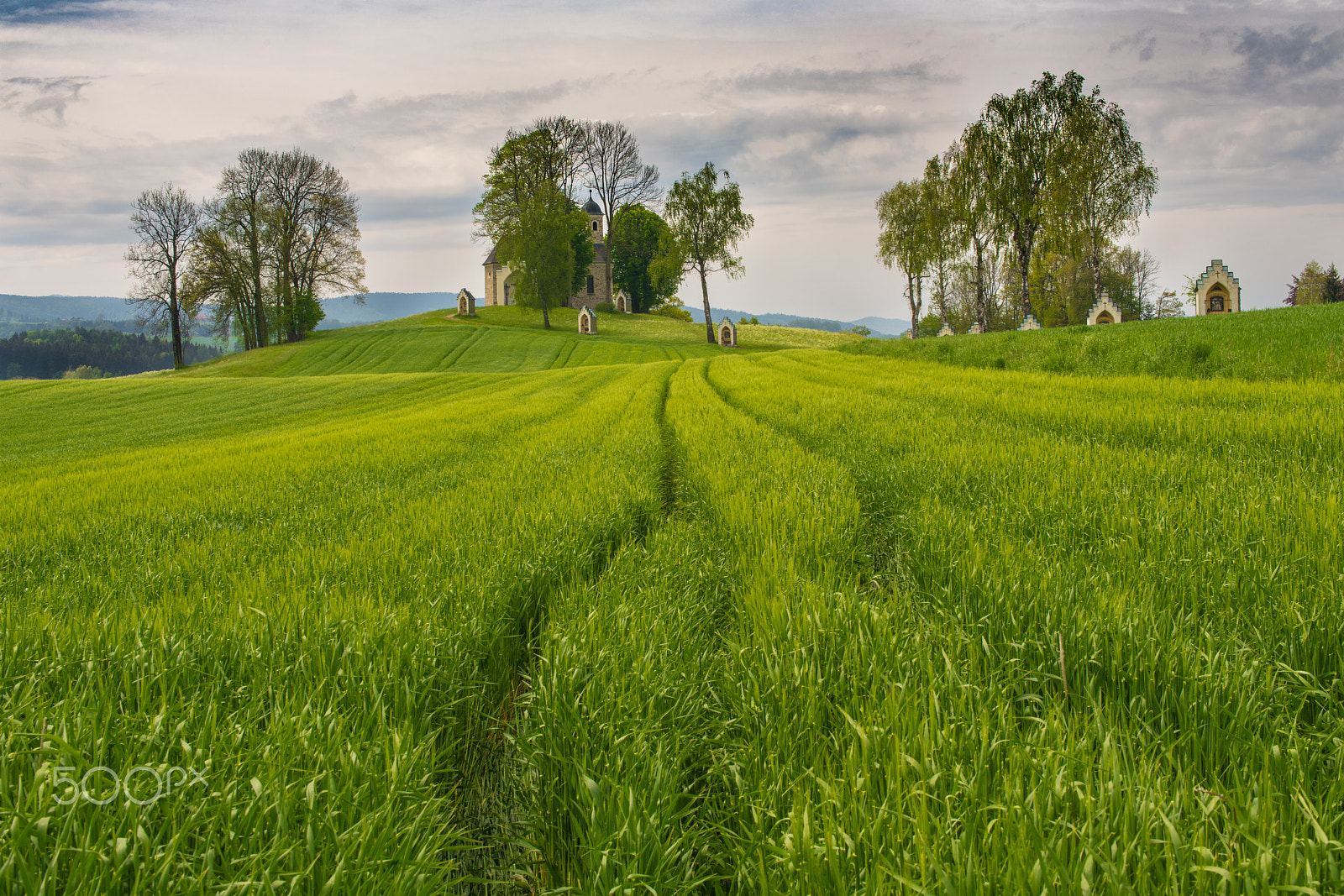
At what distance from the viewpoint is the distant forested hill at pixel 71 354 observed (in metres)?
105

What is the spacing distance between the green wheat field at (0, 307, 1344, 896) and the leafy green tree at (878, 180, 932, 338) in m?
51.8

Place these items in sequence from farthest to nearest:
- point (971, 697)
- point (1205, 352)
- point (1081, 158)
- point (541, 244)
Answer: point (541, 244)
point (1081, 158)
point (1205, 352)
point (971, 697)

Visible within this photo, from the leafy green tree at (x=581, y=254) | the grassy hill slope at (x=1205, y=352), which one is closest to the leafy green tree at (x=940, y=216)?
the grassy hill slope at (x=1205, y=352)

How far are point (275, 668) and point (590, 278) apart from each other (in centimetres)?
8571

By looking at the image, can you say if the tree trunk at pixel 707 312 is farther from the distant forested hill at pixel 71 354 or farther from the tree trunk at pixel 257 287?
the distant forested hill at pixel 71 354

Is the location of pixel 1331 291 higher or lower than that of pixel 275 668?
higher

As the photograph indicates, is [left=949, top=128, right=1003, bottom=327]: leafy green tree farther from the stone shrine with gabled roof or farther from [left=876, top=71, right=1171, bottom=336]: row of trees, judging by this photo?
the stone shrine with gabled roof

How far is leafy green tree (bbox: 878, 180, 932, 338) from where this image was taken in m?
50.4

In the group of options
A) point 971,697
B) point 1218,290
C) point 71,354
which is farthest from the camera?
point 71,354

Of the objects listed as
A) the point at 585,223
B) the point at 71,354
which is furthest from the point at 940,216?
the point at 71,354

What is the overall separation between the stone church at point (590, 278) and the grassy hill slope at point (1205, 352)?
2748 inches

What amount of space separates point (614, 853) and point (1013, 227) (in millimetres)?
43535

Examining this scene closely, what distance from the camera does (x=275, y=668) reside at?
205 centimetres

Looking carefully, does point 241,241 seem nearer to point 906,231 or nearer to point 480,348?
point 480,348
